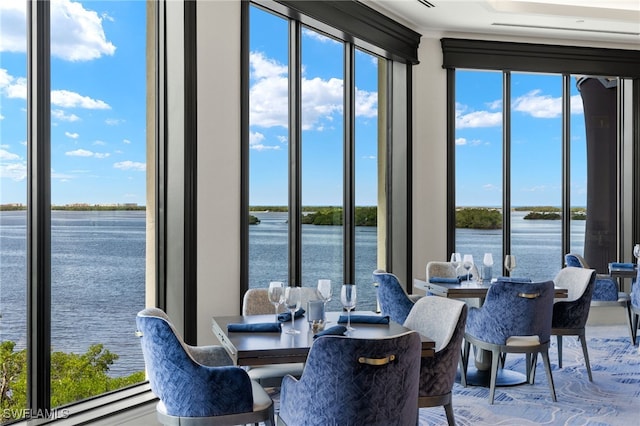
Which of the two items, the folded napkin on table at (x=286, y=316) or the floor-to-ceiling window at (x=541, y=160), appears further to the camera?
the floor-to-ceiling window at (x=541, y=160)

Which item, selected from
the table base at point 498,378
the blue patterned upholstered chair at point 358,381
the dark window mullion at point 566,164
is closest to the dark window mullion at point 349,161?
the table base at point 498,378

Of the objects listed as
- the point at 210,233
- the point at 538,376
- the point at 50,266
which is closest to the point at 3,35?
the point at 50,266

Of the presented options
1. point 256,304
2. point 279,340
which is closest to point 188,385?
point 279,340

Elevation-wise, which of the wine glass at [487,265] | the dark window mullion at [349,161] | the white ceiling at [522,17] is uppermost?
the white ceiling at [522,17]

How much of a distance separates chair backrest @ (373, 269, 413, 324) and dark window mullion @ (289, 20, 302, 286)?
3.02 feet

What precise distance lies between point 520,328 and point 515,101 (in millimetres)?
3879

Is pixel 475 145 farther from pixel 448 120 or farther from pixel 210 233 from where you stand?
pixel 210 233

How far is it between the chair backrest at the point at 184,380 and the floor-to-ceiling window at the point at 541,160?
4.73 meters

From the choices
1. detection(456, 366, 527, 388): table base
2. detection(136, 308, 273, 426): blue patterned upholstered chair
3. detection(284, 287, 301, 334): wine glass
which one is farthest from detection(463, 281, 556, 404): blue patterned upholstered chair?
detection(136, 308, 273, 426): blue patterned upholstered chair

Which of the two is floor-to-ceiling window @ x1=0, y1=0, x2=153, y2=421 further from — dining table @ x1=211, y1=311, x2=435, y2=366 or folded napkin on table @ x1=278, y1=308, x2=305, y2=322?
folded napkin on table @ x1=278, y1=308, x2=305, y2=322

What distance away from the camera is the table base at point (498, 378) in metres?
4.75

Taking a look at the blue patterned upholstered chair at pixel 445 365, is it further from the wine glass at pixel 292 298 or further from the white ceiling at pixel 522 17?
the white ceiling at pixel 522 17

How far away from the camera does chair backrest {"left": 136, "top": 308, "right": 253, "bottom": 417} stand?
8.59ft

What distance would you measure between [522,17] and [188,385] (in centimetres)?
539
